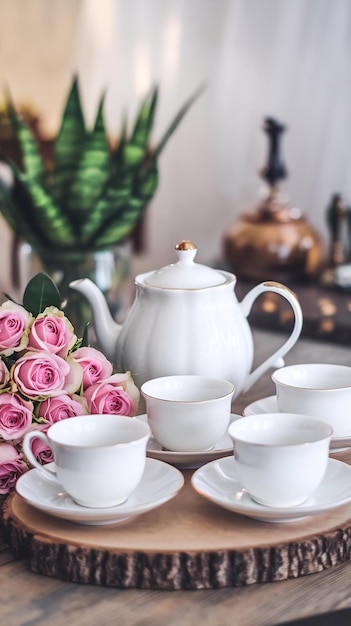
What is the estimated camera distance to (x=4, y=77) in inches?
97.8

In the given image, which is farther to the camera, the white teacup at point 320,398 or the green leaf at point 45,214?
the green leaf at point 45,214

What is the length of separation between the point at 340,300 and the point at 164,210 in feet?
3.07

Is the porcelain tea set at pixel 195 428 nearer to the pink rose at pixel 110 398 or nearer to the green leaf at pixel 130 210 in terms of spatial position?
the pink rose at pixel 110 398

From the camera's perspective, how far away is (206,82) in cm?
222

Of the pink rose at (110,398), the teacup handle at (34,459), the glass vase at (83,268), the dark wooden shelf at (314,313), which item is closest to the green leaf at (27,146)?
the glass vase at (83,268)

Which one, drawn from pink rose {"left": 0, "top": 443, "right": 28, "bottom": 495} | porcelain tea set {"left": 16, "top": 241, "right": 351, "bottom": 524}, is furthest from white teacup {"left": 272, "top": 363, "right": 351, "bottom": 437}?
pink rose {"left": 0, "top": 443, "right": 28, "bottom": 495}

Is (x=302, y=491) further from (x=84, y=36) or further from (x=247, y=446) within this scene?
(x=84, y=36)

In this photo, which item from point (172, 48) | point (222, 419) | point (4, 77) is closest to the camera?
point (222, 419)

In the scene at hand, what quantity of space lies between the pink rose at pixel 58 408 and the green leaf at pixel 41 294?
0.11 metres

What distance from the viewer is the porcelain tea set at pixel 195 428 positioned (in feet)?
1.91

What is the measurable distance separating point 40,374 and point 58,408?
0.03 meters

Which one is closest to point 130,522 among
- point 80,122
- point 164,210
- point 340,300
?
point 80,122

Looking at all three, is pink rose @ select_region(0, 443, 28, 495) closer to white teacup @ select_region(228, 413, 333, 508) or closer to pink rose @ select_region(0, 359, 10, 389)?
pink rose @ select_region(0, 359, 10, 389)

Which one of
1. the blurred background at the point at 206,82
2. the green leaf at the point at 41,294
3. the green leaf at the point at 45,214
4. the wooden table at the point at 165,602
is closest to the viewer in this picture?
the wooden table at the point at 165,602
